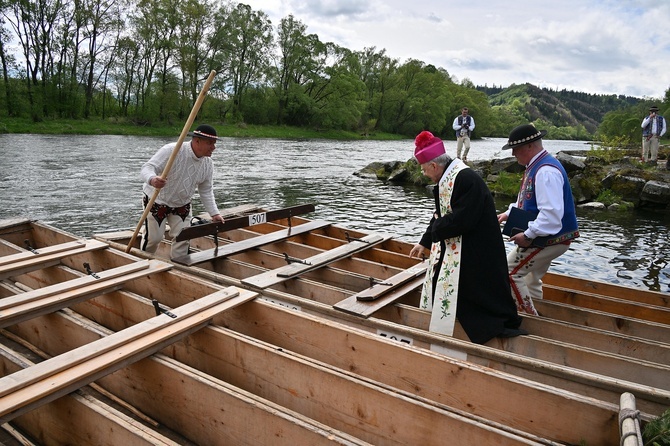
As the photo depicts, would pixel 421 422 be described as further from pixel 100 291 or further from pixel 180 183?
pixel 180 183

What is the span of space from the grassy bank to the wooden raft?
124ft

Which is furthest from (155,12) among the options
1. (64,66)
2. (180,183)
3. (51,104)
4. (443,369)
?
(443,369)

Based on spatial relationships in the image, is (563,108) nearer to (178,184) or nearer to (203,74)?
(203,74)

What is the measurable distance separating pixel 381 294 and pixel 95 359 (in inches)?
99.4

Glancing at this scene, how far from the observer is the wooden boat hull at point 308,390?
2.71m

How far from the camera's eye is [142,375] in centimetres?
340

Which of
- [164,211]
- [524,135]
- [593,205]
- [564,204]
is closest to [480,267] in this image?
[564,204]

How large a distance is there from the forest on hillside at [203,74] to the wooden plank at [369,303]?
4343 cm

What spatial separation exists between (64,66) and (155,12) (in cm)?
1123

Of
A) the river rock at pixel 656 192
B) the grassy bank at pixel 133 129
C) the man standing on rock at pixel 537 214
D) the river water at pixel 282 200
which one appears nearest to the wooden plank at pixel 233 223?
the man standing on rock at pixel 537 214

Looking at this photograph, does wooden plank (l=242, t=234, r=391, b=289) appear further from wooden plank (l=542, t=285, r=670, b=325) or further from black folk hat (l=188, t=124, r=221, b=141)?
wooden plank (l=542, t=285, r=670, b=325)

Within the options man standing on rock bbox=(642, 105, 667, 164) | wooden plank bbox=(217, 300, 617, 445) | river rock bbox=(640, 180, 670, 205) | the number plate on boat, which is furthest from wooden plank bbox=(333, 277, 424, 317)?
man standing on rock bbox=(642, 105, 667, 164)

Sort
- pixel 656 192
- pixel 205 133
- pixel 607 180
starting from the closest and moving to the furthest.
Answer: pixel 205 133 → pixel 656 192 → pixel 607 180

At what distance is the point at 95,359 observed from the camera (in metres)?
3.04
